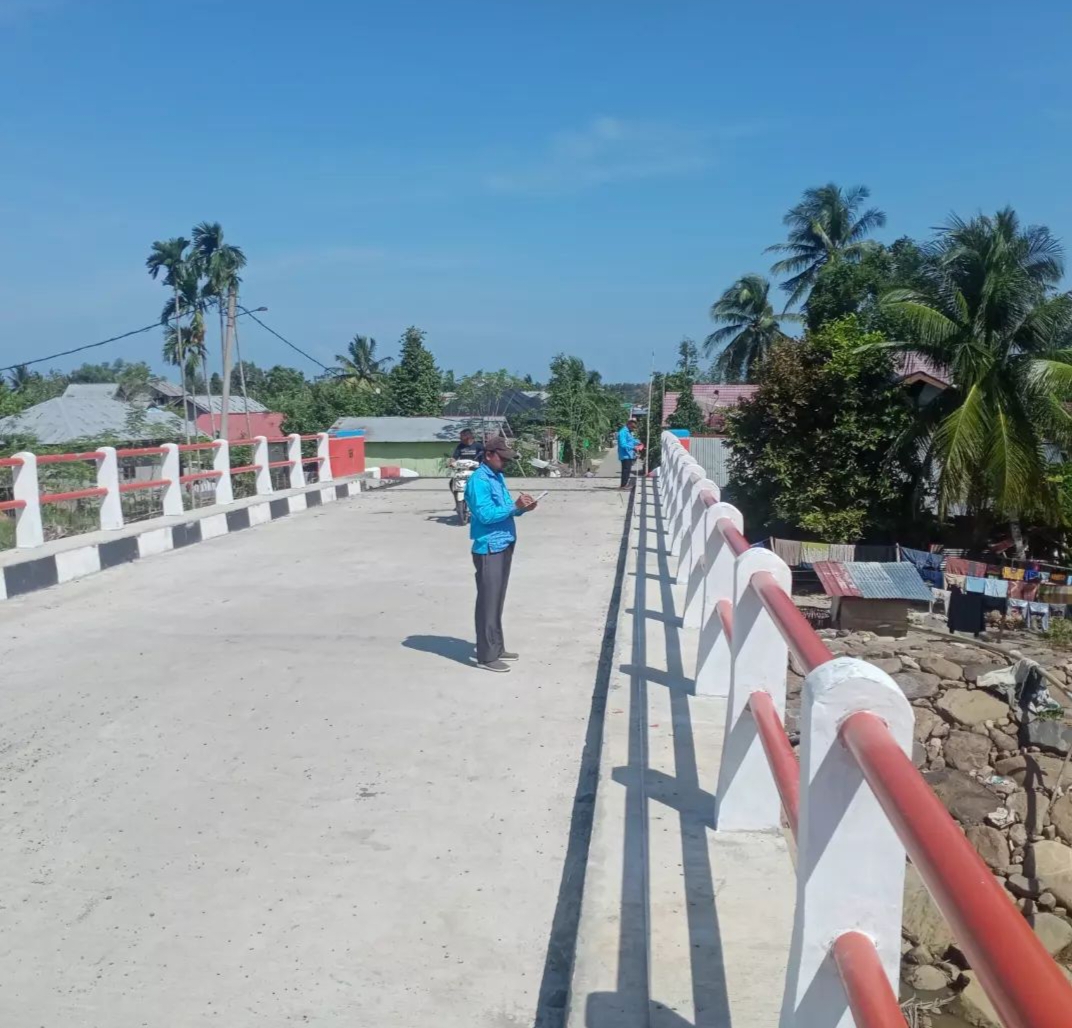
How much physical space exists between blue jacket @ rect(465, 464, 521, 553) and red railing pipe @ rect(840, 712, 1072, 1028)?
472cm

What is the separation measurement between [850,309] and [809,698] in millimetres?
47817

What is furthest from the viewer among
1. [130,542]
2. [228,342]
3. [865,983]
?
[228,342]

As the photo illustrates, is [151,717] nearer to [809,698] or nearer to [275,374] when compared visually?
[809,698]

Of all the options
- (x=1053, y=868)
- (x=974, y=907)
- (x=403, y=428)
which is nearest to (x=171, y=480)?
(x=1053, y=868)

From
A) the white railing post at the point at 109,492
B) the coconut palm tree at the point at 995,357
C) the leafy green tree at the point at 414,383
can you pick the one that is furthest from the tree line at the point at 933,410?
the leafy green tree at the point at 414,383

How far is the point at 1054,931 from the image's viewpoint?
23.5ft

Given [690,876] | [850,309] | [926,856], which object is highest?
[850,309]

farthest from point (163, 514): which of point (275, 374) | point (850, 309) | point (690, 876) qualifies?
point (275, 374)

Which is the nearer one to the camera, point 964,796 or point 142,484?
point 964,796

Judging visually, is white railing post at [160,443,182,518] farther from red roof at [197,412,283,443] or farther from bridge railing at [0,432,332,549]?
red roof at [197,412,283,443]

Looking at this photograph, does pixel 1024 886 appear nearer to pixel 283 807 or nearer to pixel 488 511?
pixel 488 511

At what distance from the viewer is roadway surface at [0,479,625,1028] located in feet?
10.3

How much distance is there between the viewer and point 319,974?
3.18 meters

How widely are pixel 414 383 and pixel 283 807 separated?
55467mm
